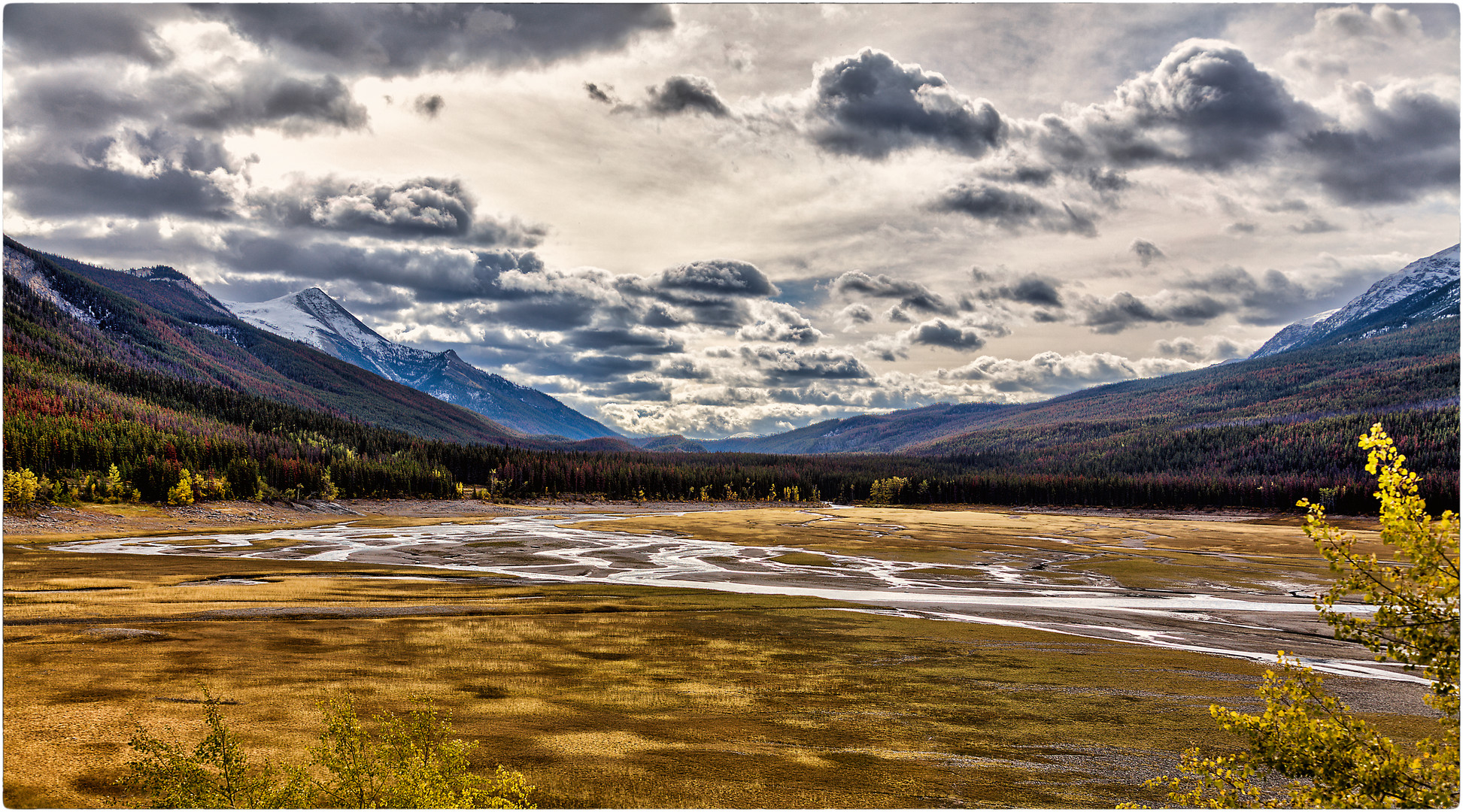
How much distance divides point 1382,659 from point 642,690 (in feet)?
60.9

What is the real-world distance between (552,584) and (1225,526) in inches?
5281

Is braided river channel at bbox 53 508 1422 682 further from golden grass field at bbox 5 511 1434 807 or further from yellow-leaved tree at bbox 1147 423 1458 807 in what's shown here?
yellow-leaved tree at bbox 1147 423 1458 807

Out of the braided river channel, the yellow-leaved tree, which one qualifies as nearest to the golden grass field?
the braided river channel

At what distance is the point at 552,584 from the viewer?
4666cm

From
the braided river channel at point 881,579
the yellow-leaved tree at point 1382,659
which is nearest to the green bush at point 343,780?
the yellow-leaved tree at point 1382,659

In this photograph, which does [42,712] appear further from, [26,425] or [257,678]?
[26,425]

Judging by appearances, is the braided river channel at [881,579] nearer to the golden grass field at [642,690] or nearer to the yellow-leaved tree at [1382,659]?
the golden grass field at [642,690]

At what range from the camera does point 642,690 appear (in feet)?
73.3

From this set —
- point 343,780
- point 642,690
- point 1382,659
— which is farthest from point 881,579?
point 343,780

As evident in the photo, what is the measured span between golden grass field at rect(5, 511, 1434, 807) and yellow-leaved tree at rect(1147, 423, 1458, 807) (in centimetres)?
583

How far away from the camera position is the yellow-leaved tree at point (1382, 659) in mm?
8914

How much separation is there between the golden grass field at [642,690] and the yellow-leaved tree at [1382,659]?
19.1 ft

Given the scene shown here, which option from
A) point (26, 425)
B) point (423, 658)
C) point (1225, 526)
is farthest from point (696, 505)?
point (423, 658)

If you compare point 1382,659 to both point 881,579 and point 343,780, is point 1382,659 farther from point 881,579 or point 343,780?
point 881,579
